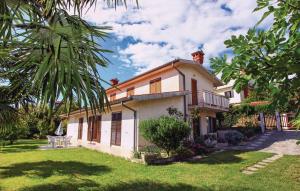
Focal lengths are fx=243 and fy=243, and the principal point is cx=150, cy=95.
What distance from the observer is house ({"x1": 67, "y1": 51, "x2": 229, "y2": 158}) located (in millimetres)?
15133

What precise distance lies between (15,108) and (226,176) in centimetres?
795

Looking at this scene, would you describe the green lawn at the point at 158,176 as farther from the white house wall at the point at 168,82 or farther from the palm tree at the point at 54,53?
the white house wall at the point at 168,82

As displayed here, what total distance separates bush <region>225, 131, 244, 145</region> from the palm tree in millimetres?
15942

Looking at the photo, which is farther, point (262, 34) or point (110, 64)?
point (110, 64)

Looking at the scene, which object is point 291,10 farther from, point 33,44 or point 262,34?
point 33,44

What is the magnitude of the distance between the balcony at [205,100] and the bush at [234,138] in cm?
258

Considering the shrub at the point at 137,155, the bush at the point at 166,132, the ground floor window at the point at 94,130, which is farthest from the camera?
the ground floor window at the point at 94,130

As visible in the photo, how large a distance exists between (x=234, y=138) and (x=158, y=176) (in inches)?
432

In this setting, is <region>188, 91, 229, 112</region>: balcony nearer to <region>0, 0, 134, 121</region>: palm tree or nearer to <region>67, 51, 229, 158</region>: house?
<region>67, 51, 229, 158</region>: house

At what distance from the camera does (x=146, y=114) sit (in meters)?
15.3

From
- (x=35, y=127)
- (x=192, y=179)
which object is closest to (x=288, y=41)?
(x=192, y=179)

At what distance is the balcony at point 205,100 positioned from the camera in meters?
19.4

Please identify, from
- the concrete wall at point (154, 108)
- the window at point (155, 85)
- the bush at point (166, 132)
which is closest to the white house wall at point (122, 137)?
the concrete wall at point (154, 108)

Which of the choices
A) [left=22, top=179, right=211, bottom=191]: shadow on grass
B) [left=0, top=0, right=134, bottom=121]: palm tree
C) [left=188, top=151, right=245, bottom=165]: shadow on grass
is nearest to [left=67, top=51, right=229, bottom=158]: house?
[left=188, top=151, right=245, bottom=165]: shadow on grass
